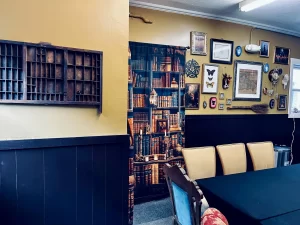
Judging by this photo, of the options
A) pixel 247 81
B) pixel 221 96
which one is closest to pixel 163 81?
pixel 221 96

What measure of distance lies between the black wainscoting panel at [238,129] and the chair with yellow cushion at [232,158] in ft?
3.08

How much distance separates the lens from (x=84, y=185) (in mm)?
1894

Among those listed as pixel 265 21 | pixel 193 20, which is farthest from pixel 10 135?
pixel 265 21

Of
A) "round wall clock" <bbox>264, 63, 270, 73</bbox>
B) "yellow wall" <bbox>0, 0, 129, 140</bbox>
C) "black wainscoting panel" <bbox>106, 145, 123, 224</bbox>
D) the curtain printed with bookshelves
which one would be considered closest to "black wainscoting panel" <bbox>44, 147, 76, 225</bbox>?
"yellow wall" <bbox>0, 0, 129, 140</bbox>

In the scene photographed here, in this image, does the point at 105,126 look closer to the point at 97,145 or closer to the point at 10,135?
the point at 97,145

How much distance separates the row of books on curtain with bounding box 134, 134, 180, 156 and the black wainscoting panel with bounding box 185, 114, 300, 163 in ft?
1.05

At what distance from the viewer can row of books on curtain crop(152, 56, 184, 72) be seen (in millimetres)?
3090

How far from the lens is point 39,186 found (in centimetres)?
175

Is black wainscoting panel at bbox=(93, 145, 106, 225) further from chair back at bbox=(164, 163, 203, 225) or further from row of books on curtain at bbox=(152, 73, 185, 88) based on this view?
row of books on curtain at bbox=(152, 73, 185, 88)

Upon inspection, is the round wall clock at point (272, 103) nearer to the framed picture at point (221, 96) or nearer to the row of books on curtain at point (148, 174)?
the framed picture at point (221, 96)

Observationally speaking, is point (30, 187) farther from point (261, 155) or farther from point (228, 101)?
point (228, 101)

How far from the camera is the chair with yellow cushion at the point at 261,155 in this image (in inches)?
107

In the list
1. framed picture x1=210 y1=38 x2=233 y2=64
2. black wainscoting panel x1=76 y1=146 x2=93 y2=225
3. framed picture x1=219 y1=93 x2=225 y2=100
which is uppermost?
framed picture x1=210 y1=38 x2=233 y2=64

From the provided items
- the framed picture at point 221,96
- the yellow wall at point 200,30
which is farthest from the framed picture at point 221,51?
the framed picture at point 221,96
